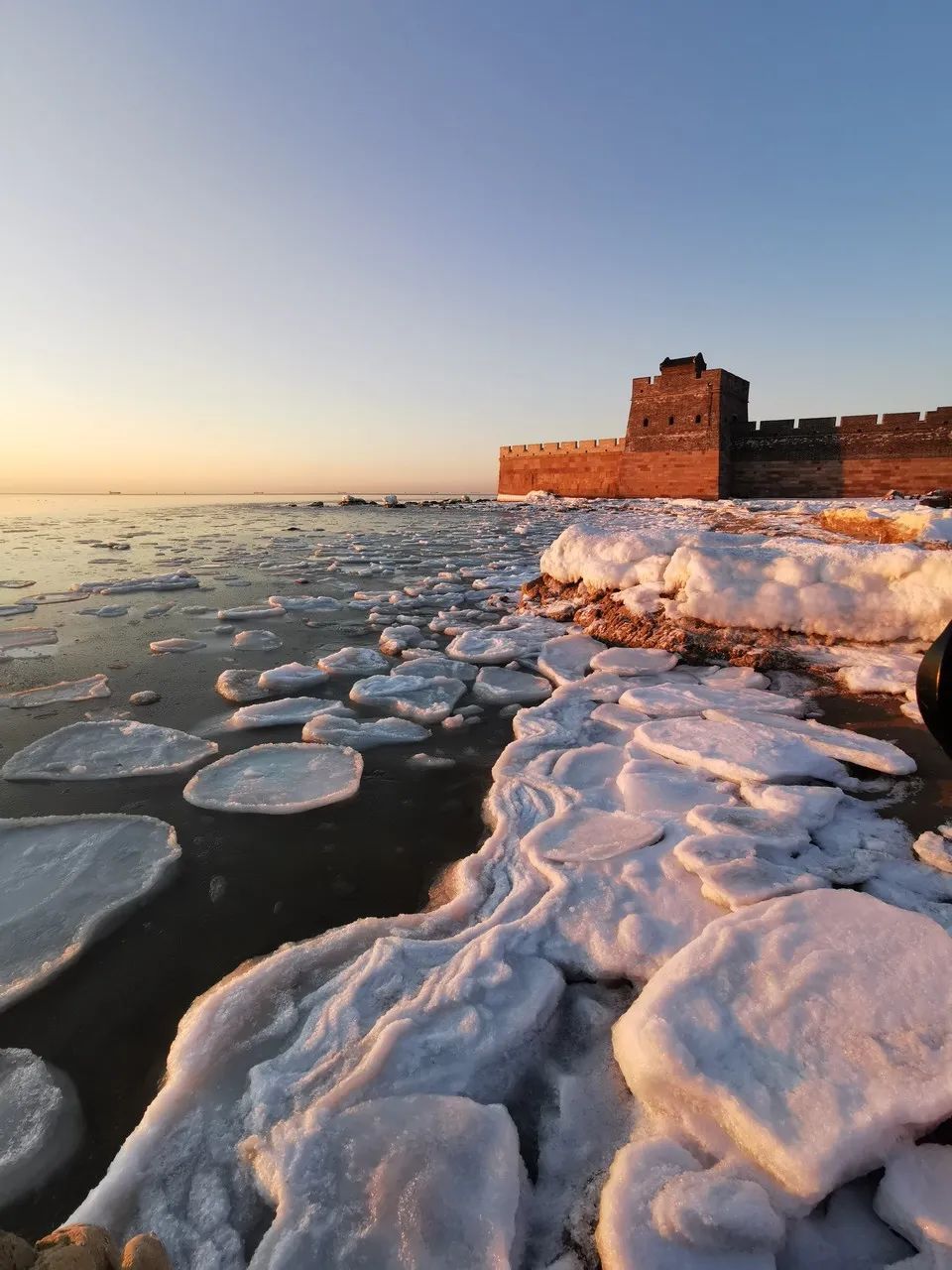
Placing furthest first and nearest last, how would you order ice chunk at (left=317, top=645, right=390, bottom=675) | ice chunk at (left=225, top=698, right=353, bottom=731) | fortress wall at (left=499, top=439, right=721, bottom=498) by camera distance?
fortress wall at (left=499, top=439, right=721, bottom=498) < ice chunk at (left=317, top=645, right=390, bottom=675) < ice chunk at (left=225, top=698, right=353, bottom=731)

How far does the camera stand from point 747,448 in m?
21.9

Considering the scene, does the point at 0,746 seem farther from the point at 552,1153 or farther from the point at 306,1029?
the point at 552,1153

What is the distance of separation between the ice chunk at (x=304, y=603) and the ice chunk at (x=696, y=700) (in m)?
3.87

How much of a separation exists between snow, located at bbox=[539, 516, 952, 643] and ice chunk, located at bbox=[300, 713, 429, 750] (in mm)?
2255

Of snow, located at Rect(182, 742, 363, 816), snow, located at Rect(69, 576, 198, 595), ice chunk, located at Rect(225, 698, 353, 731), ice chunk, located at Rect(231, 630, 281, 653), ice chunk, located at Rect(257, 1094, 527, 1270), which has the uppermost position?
snow, located at Rect(69, 576, 198, 595)

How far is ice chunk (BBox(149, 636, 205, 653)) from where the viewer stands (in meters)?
4.40

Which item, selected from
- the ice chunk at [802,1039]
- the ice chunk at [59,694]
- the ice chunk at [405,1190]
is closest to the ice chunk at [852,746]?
the ice chunk at [802,1039]

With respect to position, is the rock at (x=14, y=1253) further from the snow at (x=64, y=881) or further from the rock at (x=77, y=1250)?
the snow at (x=64, y=881)

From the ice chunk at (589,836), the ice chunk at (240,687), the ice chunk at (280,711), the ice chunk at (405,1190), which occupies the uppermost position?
the ice chunk at (240,687)

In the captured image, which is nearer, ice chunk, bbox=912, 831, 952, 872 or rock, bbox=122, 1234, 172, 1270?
rock, bbox=122, 1234, 172, 1270

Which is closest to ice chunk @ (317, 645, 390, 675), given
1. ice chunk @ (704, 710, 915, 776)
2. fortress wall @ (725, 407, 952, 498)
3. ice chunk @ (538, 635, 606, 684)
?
ice chunk @ (538, 635, 606, 684)

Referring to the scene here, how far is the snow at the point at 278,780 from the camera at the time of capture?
224 centimetres

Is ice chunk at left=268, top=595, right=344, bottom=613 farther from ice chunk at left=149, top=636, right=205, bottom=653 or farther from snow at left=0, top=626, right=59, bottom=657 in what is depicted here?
snow at left=0, top=626, right=59, bottom=657

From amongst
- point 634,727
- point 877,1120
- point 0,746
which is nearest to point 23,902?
point 0,746
